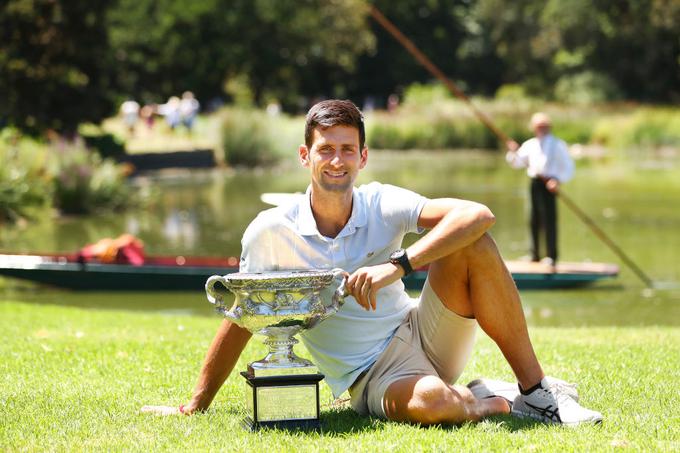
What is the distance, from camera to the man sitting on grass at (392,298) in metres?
4.39

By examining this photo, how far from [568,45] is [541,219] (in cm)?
4466

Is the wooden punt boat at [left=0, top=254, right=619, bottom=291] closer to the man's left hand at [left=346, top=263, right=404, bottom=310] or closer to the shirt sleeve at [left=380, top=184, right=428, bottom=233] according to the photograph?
the shirt sleeve at [left=380, top=184, right=428, bottom=233]

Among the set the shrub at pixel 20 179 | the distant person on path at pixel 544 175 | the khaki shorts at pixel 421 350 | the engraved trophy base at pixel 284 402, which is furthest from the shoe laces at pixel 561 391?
the shrub at pixel 20 179

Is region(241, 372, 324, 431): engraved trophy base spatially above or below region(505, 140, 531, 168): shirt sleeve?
below

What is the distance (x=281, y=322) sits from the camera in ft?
13.9

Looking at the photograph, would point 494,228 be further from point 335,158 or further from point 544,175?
point 335,158

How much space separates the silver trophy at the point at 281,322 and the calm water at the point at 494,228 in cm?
610

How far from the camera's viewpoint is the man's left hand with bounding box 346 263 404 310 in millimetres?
4188

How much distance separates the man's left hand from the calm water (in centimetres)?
615

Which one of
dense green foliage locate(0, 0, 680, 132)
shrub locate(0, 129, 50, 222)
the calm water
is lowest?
the calm water

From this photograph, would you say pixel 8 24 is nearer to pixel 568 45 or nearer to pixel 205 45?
pixel 205 45

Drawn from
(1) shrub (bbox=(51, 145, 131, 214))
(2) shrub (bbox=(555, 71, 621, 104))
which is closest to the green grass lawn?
(1) shrub (bbox=(51, 145, 131, 214))

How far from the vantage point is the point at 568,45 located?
56.4 metres

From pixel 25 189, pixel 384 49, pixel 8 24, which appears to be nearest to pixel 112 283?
pixel 25 189
